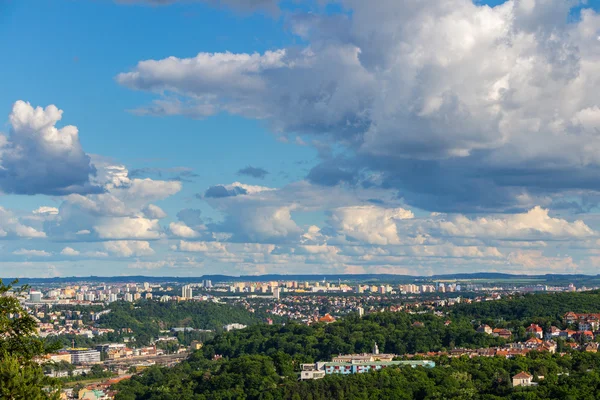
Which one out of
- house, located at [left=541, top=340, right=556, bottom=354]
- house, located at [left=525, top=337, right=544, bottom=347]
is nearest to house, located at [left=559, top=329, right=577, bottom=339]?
house, located at [left=525, top=337, right=544, bottom=347]

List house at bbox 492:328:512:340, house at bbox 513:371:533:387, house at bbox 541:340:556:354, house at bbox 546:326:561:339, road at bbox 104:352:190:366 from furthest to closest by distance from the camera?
road at bbox 104:352:190:366, house at bbox 546:326:561:339, house at bbox 492:328:512:340, house at bbox 541:340:556:354, house at bbox 513:371:533:387

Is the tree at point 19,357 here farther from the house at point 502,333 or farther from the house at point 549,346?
the house at point 502,333

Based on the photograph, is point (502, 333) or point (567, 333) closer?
point (567, 333)

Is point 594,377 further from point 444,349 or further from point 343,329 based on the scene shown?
point 343,329

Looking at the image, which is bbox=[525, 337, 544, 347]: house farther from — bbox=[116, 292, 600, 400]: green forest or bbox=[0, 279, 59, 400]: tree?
bbox=[0, 279, 59, 400]: tree

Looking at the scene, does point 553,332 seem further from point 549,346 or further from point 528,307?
point 528,307

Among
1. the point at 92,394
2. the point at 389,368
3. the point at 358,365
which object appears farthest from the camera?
the point at 92,394

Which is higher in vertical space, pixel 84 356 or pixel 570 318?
pixel 570 318

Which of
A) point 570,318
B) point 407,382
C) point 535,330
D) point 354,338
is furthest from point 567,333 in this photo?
point 407,382

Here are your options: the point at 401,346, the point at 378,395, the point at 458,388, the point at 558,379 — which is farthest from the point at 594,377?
the point at 401,346
